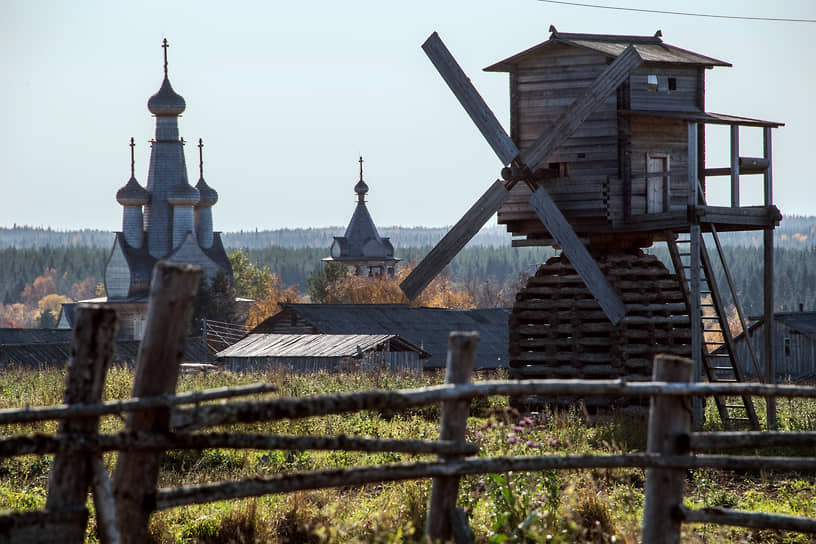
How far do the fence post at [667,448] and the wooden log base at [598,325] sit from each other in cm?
1202

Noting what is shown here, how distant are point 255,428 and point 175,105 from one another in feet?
211

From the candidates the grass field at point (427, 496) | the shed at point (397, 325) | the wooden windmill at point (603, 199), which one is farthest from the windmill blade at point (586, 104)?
the shed at point (397, 325)

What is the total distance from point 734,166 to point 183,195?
6352 cm

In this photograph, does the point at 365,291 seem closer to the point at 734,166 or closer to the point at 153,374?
the point at 734,166

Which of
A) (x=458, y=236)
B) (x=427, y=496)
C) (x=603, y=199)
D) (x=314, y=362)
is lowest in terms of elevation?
(x=314, y=362)

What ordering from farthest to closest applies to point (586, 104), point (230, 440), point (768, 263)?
point (768, 263) → point (586, 104) → point (230, 440)

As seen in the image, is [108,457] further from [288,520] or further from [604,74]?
[604,74]

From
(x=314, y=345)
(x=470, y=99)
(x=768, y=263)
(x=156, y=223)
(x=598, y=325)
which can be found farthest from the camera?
(x=156, y=223)

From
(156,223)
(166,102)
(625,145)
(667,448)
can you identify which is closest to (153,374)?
(667,448)

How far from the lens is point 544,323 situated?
1998 centimetres

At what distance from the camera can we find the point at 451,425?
20.8ft

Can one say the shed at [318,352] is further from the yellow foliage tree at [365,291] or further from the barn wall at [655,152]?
the yellow foliage tree at [365,291]

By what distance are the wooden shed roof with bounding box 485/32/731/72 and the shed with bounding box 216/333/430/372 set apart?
1326 centimetres

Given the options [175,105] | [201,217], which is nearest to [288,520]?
[175,105]
